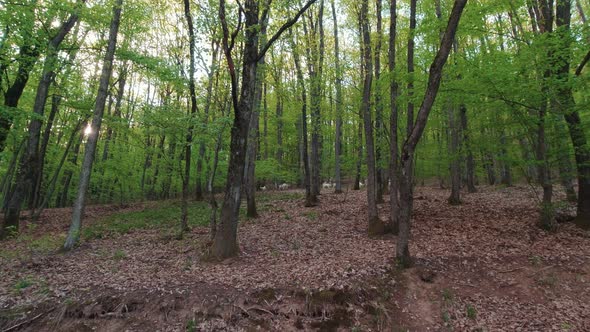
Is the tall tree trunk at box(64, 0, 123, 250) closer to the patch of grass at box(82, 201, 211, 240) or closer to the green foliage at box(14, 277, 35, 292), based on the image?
the patch of grass at box(82, 201, 211, 240)

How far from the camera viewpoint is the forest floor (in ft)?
17.9

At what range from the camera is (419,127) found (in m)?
6.51

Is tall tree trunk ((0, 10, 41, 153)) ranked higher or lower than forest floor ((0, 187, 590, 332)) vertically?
higher

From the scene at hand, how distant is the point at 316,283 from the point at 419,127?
402 cm

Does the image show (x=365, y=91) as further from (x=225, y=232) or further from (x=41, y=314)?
(x=41, y=314)

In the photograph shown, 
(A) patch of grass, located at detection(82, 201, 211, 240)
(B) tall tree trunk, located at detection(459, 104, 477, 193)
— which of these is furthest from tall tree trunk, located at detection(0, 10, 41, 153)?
(B) tall tree trunk, located at detection(459, 104, 477, 193)

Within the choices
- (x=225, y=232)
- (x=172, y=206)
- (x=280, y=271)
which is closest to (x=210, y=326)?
(x=280, y=271)

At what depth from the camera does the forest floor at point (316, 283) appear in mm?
5453

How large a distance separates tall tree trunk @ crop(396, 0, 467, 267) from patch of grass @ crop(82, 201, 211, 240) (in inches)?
317

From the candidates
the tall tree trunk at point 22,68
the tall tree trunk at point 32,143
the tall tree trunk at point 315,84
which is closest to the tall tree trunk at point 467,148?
the tall tree trunk at point 315,84

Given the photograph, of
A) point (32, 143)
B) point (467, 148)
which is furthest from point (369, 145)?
point (32, 143)

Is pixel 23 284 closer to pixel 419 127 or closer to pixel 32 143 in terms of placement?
pixel 32 143

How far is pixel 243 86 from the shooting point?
7.64m

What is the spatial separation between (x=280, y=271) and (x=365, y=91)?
20.4 ft
